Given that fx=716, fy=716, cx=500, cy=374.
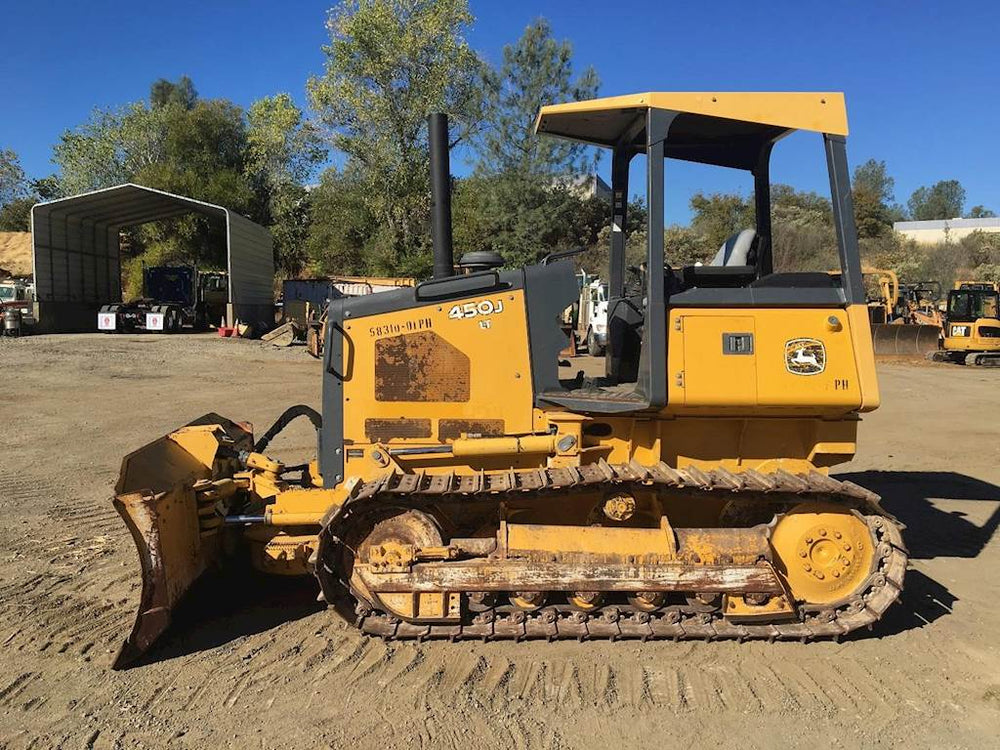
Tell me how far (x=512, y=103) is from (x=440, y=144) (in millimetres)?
34078

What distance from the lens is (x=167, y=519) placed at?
3.83 meters

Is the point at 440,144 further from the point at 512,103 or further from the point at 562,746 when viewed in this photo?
the point at 512,103

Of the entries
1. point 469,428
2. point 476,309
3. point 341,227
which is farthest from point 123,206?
point 469,428

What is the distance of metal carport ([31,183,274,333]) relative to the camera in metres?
24.6

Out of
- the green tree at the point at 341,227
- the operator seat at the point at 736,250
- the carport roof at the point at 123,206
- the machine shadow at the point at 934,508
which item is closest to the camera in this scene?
the operator seat at the point at 736,250

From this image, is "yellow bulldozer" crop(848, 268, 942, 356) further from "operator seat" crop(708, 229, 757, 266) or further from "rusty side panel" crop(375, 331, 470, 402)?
"rusty side panel" crop(375, 331, 470, 402)

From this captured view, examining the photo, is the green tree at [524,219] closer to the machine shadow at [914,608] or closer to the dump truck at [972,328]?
the dump truck at [972,328]

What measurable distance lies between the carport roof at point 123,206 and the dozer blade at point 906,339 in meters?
22.8

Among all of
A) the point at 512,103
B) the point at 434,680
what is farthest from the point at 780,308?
the point at 512,103

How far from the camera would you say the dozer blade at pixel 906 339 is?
2381cm

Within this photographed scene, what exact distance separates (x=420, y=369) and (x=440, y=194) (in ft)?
3.73

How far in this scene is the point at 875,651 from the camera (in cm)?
396

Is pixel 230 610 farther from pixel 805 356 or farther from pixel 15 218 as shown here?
pixel 15 218

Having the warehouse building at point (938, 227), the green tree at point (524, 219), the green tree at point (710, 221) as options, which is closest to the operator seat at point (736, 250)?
the green tree at point (710, 221)
